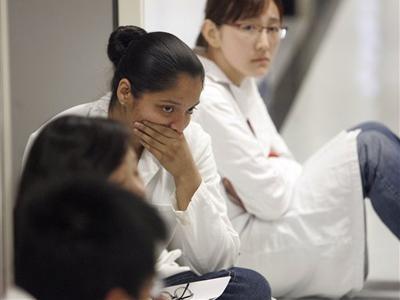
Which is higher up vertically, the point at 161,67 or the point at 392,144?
the point at 161,67

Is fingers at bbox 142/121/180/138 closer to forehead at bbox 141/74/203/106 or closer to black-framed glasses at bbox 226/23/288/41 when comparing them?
forehead at bbox 141/74/203/106

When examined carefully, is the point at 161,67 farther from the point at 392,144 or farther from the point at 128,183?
the point at 392,144

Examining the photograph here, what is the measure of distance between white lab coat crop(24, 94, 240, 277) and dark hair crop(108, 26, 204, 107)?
0.32 feet

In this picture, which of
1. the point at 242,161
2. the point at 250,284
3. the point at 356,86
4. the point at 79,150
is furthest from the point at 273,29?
the point at 356,86

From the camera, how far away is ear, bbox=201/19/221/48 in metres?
2.54

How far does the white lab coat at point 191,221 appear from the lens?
6.32ft

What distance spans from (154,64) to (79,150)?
65 centimetres

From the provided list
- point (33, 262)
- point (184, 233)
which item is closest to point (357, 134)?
point (184, 233)

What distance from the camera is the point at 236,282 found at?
195cm

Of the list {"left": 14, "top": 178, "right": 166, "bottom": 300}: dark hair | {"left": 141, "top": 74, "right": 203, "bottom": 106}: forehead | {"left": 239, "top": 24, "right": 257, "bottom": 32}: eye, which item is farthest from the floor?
{"left": 14, "top": 178, "right": 166, "bottom": 300}: dark hair

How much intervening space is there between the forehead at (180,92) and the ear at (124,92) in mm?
33

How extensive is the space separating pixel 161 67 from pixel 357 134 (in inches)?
37.4

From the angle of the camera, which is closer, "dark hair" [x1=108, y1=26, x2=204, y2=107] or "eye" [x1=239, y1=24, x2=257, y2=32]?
"dark hair" [x1=108, y1=26, x2=204, y2=107]

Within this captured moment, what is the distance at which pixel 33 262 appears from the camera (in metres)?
1.11
